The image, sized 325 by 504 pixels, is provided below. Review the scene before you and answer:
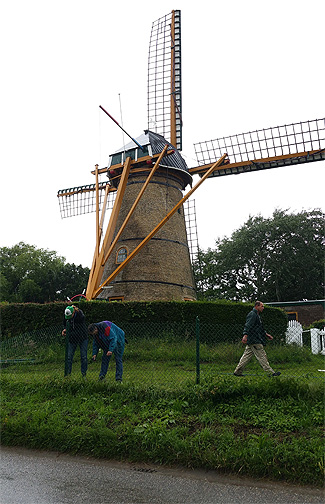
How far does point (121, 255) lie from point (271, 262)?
16.0 m

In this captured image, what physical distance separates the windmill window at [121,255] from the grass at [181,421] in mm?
10622

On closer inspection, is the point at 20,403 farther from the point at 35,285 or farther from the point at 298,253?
the point at 35,285

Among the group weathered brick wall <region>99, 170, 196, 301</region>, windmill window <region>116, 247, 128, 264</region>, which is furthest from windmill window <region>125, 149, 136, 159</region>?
windmill window <region>116, 247, 128, 264</region>

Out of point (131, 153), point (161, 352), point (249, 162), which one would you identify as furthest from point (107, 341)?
point (249, 162)

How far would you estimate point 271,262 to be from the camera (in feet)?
102

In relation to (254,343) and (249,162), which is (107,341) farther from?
(249,162)

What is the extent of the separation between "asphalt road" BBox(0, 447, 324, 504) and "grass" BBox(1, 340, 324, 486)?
7.2 inches

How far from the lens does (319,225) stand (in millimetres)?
31844

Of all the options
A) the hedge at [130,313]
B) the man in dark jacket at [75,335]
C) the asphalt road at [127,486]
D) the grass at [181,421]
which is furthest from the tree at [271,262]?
the asphalt road at [127,486]

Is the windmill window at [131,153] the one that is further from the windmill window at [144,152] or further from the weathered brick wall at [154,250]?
the weathered brick wall at [154,250]

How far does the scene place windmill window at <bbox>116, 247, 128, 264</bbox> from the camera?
18219 mm

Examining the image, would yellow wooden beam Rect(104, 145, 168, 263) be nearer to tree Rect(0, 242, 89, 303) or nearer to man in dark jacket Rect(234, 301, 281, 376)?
man in dark jacket Rect(234, 301, 281, 376)

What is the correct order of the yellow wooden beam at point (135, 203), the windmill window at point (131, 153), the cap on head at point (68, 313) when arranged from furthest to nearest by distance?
the windmill window at point (131, 153), the yellow wooden beam at point (135, 203), the cap on head at point (68, 313)

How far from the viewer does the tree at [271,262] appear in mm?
30438
